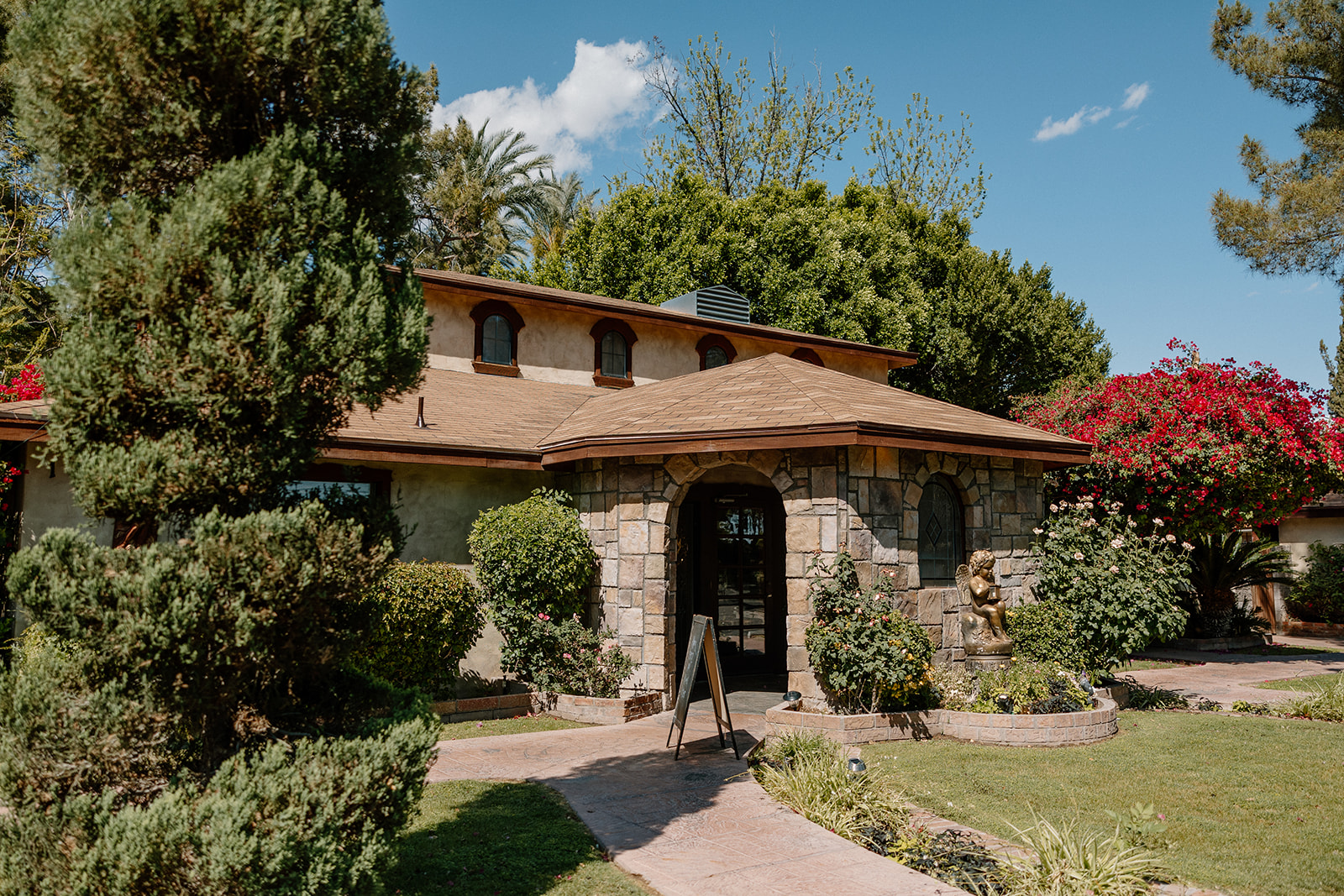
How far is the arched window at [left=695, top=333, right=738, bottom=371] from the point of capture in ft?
56.6

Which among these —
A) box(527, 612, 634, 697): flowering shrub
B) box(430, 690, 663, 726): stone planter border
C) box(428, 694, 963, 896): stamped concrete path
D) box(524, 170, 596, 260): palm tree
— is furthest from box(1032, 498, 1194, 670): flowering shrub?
box(524, 170, 596, 260): palm tree

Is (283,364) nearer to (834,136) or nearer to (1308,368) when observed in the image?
(834,136)

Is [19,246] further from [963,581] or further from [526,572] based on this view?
[963,581]

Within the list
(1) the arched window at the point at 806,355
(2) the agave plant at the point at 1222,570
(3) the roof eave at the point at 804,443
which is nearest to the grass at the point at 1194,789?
(3) the roof eave at the point at 804,443

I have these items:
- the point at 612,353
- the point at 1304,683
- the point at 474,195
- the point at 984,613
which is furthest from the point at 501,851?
the point at 474,195

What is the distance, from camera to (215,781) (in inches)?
157

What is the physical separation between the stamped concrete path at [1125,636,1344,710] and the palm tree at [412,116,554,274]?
2427 cm

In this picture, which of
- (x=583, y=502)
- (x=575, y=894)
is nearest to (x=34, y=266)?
(x=583, y=502)

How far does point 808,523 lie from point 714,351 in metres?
8.61

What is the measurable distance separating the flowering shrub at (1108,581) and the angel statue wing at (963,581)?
1.19m

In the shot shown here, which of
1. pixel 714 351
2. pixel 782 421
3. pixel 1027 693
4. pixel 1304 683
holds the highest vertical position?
pixel 714 351

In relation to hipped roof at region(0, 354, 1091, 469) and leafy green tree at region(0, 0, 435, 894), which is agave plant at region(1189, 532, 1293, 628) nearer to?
hipped roof at region(0, 354, 1091, 469)

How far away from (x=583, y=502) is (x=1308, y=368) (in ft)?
140

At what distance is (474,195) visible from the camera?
1187 inches
